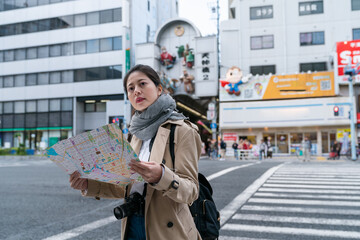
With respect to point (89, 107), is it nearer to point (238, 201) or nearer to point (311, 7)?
point (311, 7)

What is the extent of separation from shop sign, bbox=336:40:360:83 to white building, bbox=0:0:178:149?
21859mm

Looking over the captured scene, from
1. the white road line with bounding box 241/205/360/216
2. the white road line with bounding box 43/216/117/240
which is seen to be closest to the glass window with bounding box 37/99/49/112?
the white road line with bounding box 43/216/117/240

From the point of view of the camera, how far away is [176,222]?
5.89 ft

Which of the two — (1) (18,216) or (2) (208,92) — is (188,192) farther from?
(2) (208,92)

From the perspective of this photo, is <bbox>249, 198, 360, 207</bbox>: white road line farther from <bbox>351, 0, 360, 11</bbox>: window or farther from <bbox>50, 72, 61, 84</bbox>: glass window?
<bbox>50, 72, 61, 84</bbox>: glass window

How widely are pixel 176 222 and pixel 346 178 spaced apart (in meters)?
11.2

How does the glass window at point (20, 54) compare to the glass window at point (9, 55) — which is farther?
the glass window at point (9, 55)

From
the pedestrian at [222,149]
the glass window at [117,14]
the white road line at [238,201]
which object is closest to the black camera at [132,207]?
the white road line at [238,201]

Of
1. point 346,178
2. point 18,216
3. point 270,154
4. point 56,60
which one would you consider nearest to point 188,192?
point 18,216

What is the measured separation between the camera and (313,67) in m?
29.7

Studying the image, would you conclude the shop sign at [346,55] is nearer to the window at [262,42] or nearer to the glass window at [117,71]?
the window at [262,42]

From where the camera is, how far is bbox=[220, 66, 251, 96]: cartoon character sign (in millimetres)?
29594

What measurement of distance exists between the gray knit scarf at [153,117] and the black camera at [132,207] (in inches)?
14.4

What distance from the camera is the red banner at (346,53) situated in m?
27.2
